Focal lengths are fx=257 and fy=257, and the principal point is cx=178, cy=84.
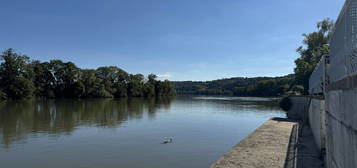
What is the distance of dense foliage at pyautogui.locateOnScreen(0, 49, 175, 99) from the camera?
73.2 m

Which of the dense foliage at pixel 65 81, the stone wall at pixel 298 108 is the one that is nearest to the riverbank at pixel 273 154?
the stone wall at pixel 298 108

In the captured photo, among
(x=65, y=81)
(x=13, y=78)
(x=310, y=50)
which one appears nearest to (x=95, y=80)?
(x=65, y=81)

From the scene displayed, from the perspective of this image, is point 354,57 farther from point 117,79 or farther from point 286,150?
point 117,79

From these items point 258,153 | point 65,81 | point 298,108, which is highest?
point 65,81

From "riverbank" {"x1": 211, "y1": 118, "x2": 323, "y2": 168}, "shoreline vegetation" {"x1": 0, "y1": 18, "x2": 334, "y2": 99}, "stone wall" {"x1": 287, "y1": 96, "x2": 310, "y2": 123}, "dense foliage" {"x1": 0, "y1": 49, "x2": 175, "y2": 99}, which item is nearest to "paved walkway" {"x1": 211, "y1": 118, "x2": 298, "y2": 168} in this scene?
"riverbank" {"x1": 211, "y1": 118, "x2": 323, "y2": 168}

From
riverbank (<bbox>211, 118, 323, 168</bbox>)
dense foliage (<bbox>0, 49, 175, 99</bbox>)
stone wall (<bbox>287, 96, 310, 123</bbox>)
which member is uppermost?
dense foliage (<bbox>0, 49, 175, 99</bbox>)

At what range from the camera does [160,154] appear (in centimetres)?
1344

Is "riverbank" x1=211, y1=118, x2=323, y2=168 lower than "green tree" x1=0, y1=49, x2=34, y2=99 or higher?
lower

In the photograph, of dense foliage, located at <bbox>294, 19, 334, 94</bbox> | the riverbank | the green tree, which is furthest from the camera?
the green tree

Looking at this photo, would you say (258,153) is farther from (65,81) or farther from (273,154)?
(65,81)

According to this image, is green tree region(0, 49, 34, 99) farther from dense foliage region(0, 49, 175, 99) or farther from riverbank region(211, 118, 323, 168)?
riverbank region(211, 118, 323, 168)

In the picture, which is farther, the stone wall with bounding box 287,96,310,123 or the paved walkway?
the stone wall with bounding box 287,96,310,123

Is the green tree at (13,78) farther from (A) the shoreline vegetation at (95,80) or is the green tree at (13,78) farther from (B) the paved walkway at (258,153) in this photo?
(B) the paved walkway at (258,153)

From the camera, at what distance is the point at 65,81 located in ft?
301
